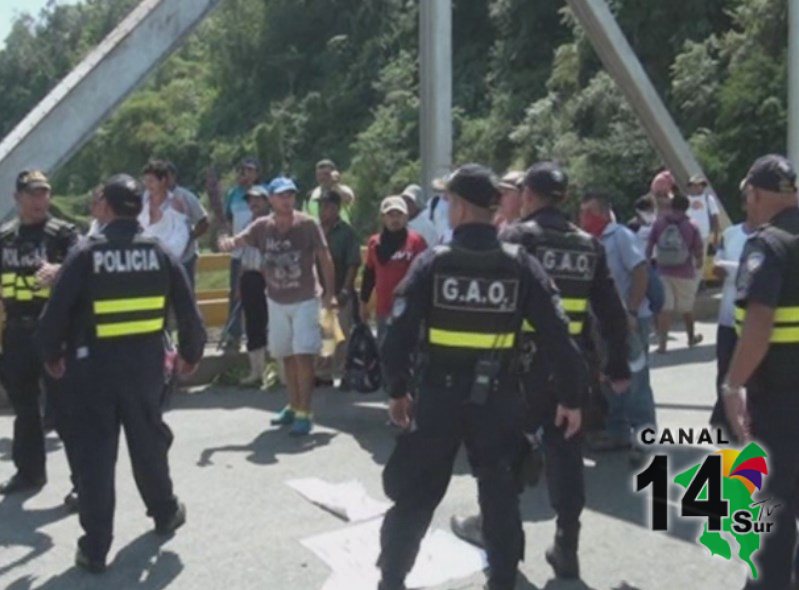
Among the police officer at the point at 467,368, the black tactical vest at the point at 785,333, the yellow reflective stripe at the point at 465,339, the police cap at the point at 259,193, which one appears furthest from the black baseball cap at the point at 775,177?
the police cap at the point at 259,193

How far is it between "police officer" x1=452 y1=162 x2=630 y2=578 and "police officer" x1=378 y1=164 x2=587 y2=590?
41cm

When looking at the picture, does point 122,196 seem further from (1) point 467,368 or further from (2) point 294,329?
(2) point 294,329

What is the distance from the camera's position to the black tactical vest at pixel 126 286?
5.45 metres

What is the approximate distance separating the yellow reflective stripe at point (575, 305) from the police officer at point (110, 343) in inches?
73.8

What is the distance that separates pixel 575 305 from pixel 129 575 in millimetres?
2415

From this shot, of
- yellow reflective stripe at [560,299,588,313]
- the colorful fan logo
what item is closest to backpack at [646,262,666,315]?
yellow reflective stripe at [560,299,588,313]

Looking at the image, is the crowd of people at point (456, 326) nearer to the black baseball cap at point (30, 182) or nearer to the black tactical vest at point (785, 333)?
the black baseball cap at point (30, 182)

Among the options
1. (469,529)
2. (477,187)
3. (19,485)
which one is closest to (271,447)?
(19,485)

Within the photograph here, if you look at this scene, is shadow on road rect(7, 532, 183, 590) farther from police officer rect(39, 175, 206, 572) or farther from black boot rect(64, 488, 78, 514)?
black boot rect(64, 488, 78, 514)

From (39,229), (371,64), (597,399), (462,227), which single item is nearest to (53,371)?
(39,229)

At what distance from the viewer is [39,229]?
21.7 ft

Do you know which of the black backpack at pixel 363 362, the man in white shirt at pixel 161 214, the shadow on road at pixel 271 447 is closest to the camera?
the shadow on road at pixel 271 447

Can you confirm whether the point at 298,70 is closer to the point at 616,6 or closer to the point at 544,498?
the point at 616,6

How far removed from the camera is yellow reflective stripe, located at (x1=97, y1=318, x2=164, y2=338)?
547cm
